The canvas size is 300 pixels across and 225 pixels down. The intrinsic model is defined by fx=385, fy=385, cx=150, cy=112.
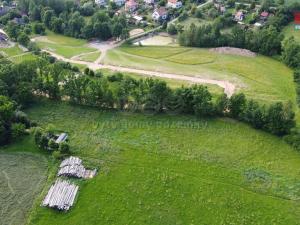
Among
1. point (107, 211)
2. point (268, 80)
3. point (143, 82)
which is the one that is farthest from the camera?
point (268, 80)

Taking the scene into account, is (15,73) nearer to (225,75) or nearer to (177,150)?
(177,150)

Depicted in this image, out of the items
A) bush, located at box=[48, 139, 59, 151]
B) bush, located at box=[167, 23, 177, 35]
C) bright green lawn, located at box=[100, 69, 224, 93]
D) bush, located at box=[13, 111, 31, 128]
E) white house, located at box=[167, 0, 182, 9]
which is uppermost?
white house, located at box=[167, 0, 182, 9]

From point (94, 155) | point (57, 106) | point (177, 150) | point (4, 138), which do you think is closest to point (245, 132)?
point (177, 150)

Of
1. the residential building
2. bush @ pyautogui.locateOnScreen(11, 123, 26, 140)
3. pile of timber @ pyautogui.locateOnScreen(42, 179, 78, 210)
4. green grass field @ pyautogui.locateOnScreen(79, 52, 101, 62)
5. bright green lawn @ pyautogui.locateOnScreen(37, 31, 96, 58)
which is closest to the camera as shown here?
pile of timber @ pyautogui.locateOnScreen(42, 179, 78, 210)

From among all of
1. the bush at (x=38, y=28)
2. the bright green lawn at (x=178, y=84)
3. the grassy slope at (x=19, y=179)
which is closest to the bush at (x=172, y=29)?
the bright green lawn at (x=178, y=84)

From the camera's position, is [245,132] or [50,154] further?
[245,132]

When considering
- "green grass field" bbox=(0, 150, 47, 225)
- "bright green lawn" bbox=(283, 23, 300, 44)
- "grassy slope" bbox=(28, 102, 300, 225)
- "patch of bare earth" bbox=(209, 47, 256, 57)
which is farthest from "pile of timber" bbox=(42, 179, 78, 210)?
"bright green lawn" bbox=(283, 23, 300, 44)

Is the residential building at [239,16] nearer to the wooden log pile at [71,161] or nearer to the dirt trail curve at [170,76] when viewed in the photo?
the dirt trail curve at [170,76]

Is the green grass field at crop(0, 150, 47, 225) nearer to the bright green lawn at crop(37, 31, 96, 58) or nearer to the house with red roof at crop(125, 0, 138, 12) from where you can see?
the bright green lawn at crop(37, 31, 96, 58)
